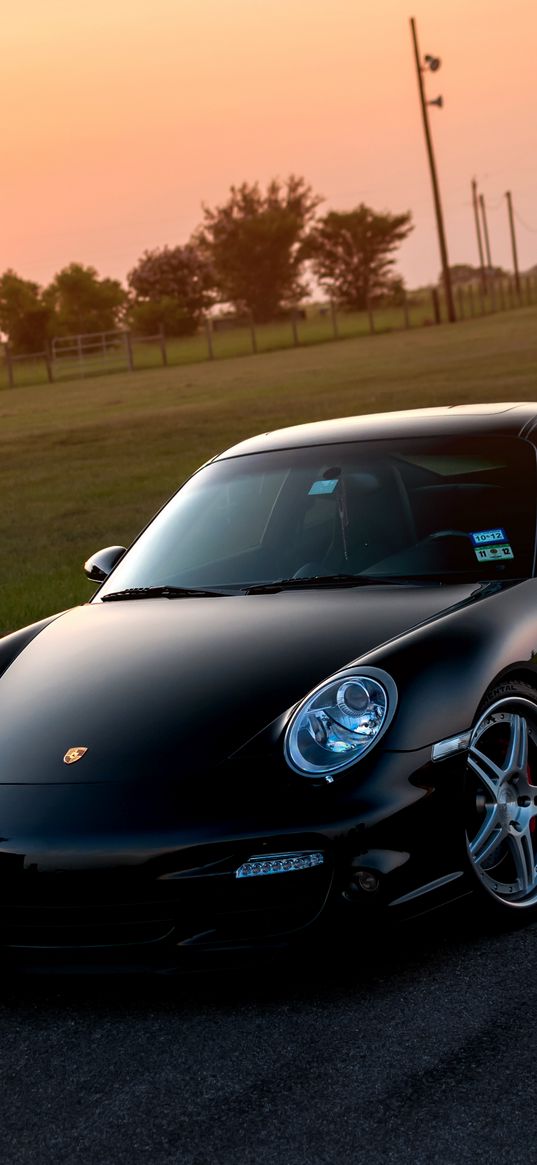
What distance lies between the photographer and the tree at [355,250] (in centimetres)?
9138

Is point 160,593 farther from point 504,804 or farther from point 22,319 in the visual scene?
point 22,319

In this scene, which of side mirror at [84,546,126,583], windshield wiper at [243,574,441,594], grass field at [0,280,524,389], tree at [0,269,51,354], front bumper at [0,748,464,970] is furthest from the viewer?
tree at [0,269,51,354]

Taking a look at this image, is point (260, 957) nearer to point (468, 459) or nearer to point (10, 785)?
point (10, 785)

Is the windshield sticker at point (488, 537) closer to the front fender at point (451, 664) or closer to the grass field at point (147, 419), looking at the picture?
the front fender at point (451, 664)

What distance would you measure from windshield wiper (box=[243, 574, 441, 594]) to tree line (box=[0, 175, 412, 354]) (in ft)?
254

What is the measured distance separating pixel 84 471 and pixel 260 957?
15330mm

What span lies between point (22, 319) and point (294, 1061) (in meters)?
70.3

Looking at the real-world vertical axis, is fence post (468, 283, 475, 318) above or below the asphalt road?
above

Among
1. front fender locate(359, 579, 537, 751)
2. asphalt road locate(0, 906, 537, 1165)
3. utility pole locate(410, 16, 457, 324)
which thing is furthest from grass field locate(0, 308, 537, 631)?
utility pole locate(410, 16, 457, 324)

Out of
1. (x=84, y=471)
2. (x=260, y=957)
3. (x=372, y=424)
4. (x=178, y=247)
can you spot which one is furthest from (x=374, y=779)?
(x=178, y=247)

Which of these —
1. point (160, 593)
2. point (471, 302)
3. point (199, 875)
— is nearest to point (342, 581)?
point (160, 593)

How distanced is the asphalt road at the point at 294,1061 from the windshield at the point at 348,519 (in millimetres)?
1344

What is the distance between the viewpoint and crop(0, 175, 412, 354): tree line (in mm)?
86750

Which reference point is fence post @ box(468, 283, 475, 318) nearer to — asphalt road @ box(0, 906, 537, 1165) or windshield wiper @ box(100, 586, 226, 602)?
windshield wiper @ box(100, 586, 226, 602)
